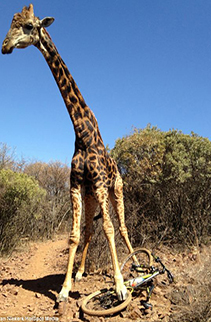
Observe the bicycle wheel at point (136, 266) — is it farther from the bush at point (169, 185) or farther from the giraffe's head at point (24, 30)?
the giraffe's head at point (24, 30)

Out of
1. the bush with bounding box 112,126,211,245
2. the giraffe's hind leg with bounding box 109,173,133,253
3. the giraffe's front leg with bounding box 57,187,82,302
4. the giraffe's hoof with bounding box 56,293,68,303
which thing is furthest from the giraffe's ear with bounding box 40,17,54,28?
the bush with bounding box 112,126,211,245

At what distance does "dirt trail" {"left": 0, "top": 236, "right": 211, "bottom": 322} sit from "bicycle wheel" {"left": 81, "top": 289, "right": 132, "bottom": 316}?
0.14 m

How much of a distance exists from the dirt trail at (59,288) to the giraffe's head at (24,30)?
4.12m

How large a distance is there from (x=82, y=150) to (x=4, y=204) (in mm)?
4693

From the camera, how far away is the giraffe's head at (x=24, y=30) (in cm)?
418

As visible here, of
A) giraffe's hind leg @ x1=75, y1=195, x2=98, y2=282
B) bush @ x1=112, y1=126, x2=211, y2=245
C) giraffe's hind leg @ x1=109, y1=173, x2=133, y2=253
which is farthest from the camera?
bush @ x1=112, y1=126, x2=211, y2=245

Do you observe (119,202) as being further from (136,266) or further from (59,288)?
(59,288)

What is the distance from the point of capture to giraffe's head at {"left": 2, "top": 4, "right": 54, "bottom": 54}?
418cm

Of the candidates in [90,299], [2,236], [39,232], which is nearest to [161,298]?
[90,299]

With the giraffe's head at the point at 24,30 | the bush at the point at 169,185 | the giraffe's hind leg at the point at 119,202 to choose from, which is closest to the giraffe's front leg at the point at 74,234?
the giraffe's hind leg at the point at 119,202

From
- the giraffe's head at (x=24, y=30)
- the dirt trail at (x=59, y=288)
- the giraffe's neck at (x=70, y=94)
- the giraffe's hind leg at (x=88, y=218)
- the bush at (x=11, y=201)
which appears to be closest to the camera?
the dirt trail at (x=59, y=288)

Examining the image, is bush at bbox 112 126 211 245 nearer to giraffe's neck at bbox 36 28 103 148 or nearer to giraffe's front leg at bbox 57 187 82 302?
giraffe's front leg at bbox 57 187 82 302

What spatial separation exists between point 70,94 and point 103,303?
352 centimetres

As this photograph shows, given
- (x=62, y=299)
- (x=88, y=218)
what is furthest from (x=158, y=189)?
(x=62, y=299)
